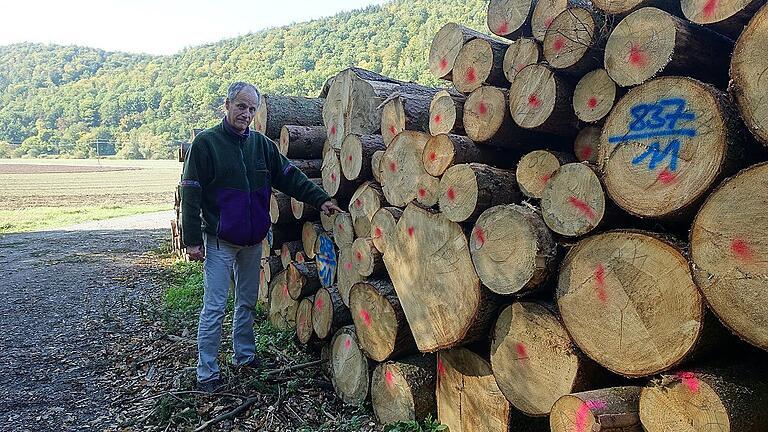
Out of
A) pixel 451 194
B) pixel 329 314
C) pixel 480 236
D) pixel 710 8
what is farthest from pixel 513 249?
pixel 329 314

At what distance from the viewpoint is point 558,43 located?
6.94ft

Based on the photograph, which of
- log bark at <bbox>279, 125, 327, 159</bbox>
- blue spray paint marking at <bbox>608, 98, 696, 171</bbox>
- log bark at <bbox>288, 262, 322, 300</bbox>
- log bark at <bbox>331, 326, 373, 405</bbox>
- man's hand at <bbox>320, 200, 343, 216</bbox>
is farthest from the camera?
log bark at <bbox>279, 125, 327, 159</bbox>

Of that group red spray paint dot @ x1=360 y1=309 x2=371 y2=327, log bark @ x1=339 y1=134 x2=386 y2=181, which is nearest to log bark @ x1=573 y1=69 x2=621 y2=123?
log bark @ x1=339 y1=134 x2=386 y2=181

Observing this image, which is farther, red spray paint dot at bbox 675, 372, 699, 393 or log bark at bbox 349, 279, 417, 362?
log bark at bbox 349, 279, 417, 362

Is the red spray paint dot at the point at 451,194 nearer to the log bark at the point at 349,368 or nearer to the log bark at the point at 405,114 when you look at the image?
the log bark at the point at 405,114

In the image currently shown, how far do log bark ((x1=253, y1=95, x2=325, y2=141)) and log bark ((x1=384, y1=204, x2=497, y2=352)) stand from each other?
7.10 ft

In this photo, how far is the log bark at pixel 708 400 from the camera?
146 centimetres

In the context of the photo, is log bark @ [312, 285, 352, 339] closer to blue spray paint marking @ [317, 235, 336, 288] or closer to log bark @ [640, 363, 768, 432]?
blue spray paint marking @ [317, 235, 336, 288]

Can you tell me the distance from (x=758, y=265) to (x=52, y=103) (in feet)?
367

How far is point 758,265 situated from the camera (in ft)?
4.66

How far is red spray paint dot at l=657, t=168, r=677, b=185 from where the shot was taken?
1.63 m

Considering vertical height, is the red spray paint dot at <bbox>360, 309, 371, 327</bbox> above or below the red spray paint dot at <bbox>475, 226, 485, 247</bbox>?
below

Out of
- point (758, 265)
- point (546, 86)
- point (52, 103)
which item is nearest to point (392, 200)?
point (546, 86)

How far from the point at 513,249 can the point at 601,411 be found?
26.2 inches
